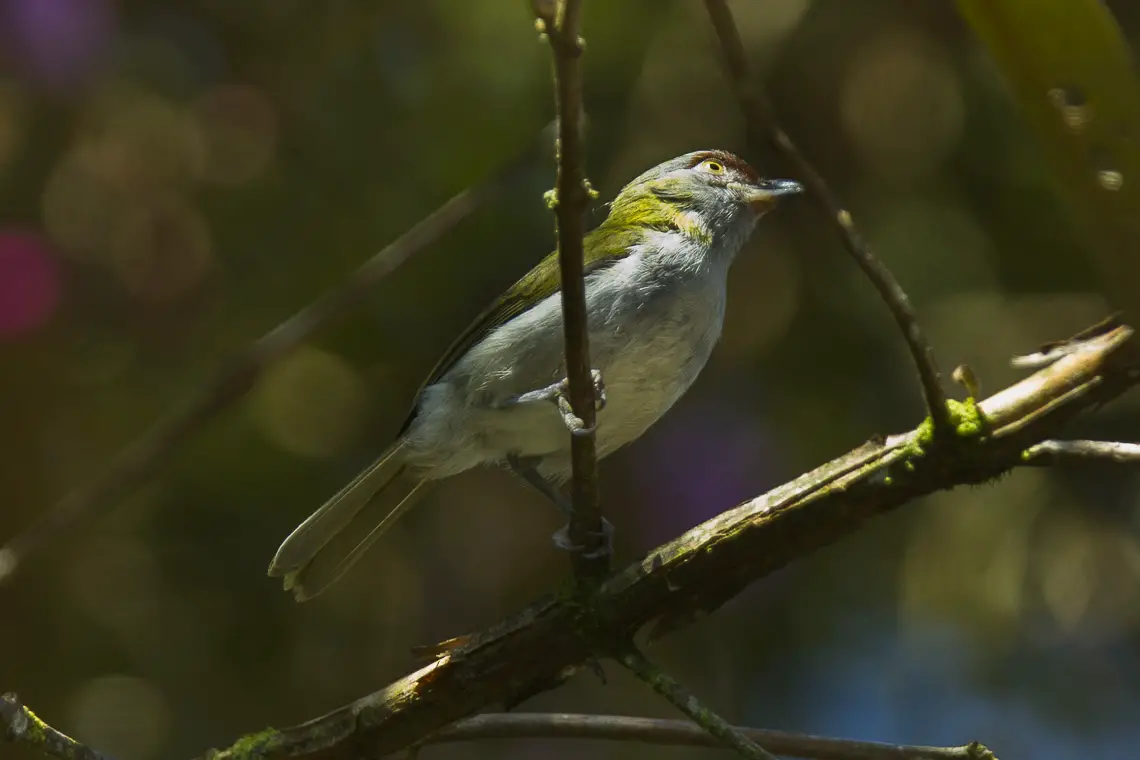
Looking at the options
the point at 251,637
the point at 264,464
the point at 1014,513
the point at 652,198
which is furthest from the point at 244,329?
the point at 1014,513

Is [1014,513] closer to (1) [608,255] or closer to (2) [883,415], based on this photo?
(2) [883,415]

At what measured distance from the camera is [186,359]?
3939mm

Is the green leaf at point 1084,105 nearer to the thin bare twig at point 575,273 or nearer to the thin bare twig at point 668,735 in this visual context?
the thin bare twig at point 575,273

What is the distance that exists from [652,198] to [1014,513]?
1.72 m

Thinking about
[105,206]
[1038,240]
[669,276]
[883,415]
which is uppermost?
[105,206]

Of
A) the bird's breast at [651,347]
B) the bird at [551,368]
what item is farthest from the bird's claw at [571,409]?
the bird's breast at [651,347]

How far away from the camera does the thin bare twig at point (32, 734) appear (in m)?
1.77

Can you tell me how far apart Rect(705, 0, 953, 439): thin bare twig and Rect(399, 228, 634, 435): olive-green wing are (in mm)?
1209

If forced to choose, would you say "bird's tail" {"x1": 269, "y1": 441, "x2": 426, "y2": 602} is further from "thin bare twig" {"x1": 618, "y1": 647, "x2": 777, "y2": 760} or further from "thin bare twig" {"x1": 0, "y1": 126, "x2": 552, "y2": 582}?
"thin bare twig" {"x1": 0, "y1": 126, "x2": 552, "y2": 582}

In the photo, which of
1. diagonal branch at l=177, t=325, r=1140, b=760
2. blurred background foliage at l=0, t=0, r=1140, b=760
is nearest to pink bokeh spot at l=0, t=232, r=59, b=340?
blurred background foliage at l=0, t=0, r=1140, b=760

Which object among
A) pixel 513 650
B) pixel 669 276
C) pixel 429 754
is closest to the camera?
pixel 513 650

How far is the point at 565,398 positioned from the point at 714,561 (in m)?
0.43

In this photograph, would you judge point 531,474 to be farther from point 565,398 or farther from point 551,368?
point 565,398

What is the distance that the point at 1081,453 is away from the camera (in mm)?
1817
